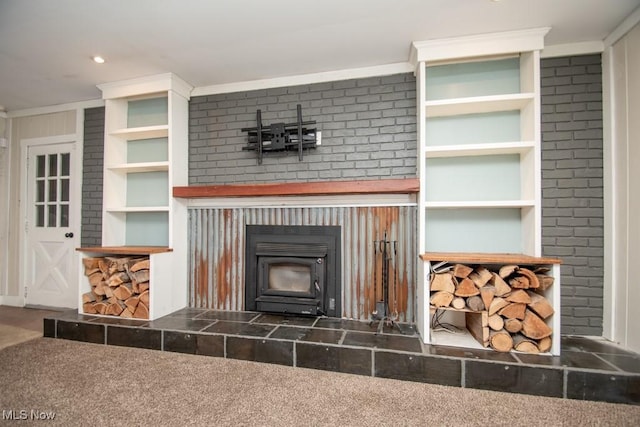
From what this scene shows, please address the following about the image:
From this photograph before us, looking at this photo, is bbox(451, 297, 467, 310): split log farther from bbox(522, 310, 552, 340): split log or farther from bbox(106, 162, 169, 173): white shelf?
bbox(106, 162, 169, 173): white shelf

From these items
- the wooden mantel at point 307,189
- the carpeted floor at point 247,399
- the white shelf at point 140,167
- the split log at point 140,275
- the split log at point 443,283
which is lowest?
the carpeted floor at point 247,399

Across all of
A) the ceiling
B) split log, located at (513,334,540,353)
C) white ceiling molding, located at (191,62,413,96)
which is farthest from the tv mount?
split log, located at (513,334,540,353)

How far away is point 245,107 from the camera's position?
2.98m

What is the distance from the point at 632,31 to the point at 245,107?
10.2 ft

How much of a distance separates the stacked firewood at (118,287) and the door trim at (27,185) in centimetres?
99

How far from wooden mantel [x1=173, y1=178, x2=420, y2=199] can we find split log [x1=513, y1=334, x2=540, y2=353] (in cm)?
126

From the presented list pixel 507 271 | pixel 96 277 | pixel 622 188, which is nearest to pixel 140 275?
pixel 96 277

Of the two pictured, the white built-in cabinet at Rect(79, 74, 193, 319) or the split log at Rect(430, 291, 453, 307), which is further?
the white built-in cabinet at Rect(79, 74, 193, 319)

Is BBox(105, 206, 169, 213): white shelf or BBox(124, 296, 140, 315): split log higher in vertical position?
BBox(105, 206, 169, 213): white shelf

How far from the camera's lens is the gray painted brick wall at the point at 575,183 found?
2283 mm

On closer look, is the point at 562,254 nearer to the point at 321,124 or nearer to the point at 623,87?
the point at 623,87

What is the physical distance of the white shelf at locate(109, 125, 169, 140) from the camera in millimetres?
2889

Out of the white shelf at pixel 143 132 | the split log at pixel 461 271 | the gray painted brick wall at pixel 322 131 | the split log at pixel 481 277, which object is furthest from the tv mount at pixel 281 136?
the split log at pixel 481 277

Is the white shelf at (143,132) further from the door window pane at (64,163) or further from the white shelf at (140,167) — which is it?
the door window pane at (64,163)
